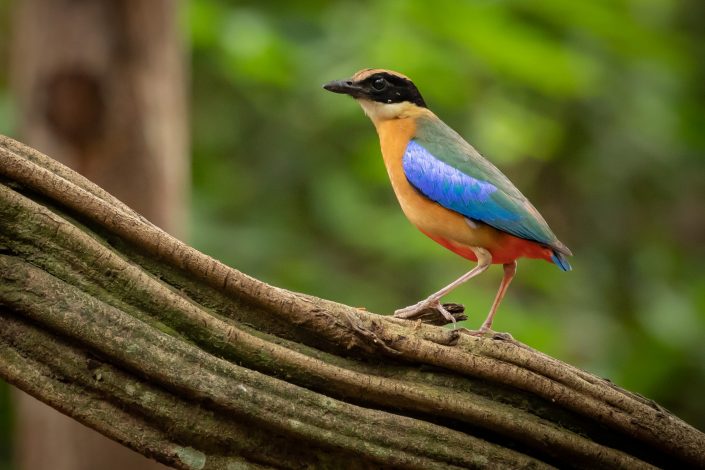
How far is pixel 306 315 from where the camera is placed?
118 inches

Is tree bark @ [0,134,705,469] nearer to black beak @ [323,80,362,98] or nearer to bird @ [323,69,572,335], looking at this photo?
bird @ [323,69,572,335]

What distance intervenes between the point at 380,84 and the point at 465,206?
3.14 feet

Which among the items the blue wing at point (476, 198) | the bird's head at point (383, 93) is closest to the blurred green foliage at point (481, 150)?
the bird's head at point (383, 93)

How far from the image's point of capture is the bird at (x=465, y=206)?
14.2 feet

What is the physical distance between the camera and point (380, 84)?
4977 mm

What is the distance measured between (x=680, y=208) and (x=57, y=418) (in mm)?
8003

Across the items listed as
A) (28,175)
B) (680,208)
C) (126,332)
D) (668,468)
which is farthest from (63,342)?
(680,208)

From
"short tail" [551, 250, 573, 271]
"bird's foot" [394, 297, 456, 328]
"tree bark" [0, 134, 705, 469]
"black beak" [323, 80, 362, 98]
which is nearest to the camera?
"tree bark" [0, 134, 705, 469]

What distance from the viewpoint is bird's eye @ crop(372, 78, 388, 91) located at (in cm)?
496

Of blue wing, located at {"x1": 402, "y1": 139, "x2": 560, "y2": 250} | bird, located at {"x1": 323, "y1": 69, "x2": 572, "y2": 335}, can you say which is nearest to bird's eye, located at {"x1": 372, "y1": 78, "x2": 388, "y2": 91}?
bird, located at {"x1": 323, "y1": 69, "x2": 572, "y2": 335}

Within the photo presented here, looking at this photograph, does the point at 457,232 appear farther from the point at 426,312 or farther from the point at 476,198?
the point at 426,312

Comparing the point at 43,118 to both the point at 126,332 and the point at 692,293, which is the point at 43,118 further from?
the point at 692,293

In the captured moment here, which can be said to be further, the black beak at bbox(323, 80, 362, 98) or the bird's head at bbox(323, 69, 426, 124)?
the bird's head at bbox(323, 69, 426, 124)

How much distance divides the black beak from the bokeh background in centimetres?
133
